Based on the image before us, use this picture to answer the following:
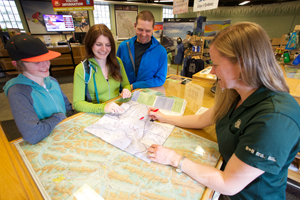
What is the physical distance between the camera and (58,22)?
6066mm

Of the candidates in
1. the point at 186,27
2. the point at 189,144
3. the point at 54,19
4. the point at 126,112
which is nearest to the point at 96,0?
the point at 54,19

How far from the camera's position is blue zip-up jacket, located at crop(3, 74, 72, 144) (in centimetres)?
81

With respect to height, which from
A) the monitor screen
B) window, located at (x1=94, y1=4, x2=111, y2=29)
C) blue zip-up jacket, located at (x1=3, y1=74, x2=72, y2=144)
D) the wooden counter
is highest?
window, located at (x1=94, y1=4, x2=111, y2=29)

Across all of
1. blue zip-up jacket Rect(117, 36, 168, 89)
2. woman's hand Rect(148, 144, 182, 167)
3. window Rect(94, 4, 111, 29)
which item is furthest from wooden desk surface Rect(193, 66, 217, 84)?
window Rect(94, 4, 111, 29)

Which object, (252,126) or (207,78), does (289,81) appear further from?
(252,126)

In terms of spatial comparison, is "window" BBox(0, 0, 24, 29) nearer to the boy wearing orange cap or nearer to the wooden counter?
the wooden counter

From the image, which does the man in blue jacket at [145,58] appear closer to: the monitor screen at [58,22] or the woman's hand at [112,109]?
the woman's hand at [112,109]

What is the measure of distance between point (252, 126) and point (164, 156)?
399mm

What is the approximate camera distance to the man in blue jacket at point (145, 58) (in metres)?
1.75

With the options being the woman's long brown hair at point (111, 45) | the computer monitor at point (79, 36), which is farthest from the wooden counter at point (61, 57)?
the woman's long brown hair at point (111, 45)

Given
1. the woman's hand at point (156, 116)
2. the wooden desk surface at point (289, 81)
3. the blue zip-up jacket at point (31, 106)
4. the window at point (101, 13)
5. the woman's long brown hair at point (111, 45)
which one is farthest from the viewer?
the window at point (101, 13)

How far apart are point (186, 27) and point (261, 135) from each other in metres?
5.21

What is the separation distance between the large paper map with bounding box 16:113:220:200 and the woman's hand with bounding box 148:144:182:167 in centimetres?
3

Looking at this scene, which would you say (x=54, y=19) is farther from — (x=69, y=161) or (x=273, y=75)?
(x=273, y=75)
